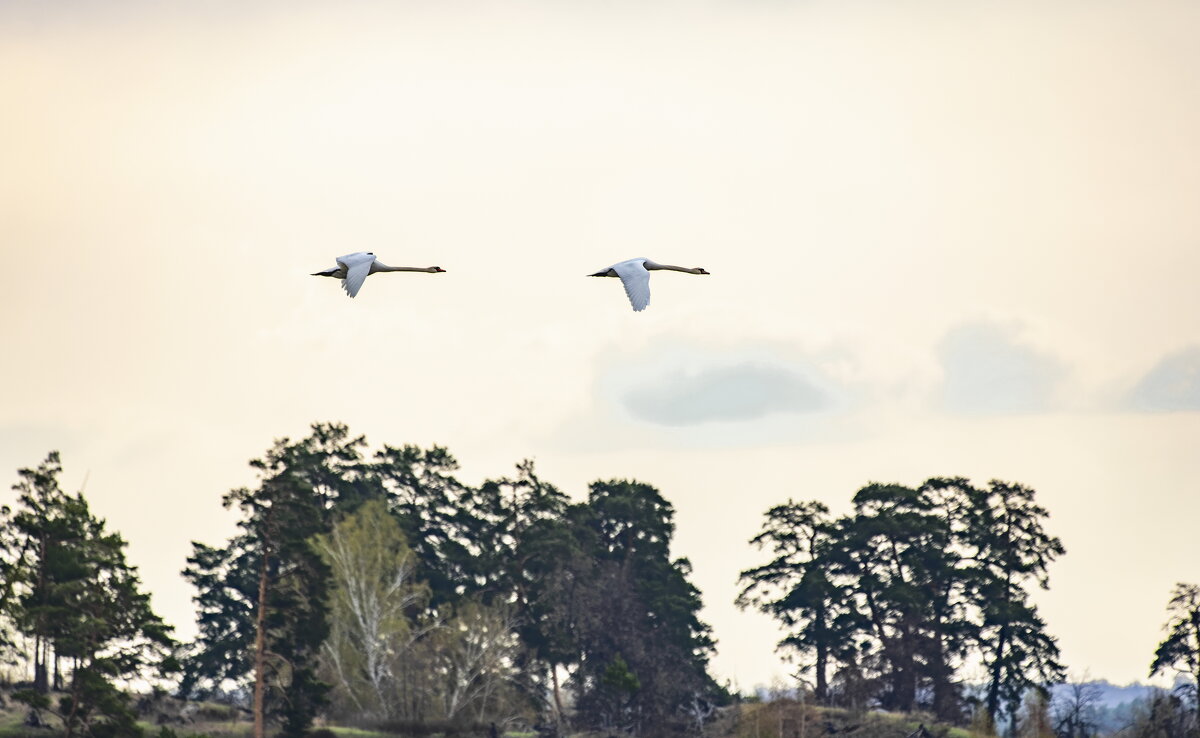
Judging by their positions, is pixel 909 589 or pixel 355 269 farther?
pixel 909 589

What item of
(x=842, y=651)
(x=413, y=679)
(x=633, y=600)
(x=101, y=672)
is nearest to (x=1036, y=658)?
(x=842, y=651)

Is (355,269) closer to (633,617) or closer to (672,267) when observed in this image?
(672,267)

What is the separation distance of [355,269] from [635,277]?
4823mm

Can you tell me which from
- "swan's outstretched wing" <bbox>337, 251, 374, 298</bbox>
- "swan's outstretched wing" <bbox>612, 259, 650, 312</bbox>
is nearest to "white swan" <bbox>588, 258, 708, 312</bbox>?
"swan's outstretched wing" <bbox>612, 259, 650, 312</bbox>

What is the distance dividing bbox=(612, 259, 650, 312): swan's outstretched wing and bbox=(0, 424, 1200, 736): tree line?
28.8m

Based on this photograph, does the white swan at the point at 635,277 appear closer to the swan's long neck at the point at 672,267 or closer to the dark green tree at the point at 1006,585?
the swan's long neck at the point at 672,267

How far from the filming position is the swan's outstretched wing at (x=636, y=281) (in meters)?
30.1

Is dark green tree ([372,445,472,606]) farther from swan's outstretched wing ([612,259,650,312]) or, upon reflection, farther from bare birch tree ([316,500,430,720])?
swan's outstretched wing ([612,259,650,312])

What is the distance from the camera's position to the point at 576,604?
72938 mm

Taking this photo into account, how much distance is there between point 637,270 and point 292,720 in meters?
29.9

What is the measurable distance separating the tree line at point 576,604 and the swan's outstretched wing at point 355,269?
27.6 metres

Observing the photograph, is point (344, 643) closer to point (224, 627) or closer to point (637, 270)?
point (224, 627)

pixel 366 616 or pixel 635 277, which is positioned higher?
→ pixel 635 277

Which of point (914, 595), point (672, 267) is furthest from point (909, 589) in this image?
point (672, 267)
